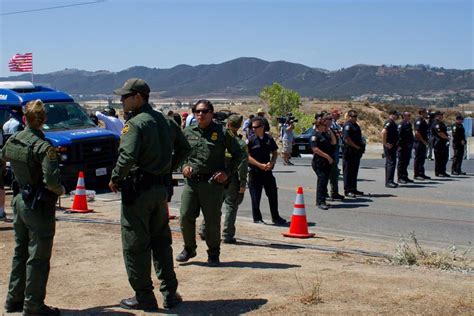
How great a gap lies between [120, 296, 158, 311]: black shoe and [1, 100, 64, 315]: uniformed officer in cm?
60

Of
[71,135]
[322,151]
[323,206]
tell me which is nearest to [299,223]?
[322,151]

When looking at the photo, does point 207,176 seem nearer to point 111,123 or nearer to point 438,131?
point 111,123

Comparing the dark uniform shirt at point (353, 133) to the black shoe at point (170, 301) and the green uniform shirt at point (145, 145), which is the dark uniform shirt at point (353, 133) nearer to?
the green uniform shirt at point (145, 145)

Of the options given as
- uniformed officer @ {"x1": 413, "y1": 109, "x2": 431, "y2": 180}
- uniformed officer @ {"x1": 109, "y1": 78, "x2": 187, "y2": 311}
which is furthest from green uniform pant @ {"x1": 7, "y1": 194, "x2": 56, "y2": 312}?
uniformed officer @ {"x1": 413, "y1": 109, "x2": 431, "y2": 180}

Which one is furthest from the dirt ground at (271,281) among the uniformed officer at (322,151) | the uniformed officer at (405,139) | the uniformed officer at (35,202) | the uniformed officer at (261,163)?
the uniformed officer at (405,139)

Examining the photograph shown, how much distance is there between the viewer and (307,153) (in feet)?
99.5

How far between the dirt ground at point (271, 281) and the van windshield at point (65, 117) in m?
7.37

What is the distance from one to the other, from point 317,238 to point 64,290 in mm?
4432

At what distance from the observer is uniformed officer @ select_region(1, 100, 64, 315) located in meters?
6.52

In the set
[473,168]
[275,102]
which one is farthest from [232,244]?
[275,102]

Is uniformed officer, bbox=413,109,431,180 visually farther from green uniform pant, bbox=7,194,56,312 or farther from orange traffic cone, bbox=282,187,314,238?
green uniform pant, bbox=7,194,56,312

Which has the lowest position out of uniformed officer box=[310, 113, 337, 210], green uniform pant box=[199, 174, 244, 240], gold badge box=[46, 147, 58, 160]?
green uniform pant box=[199, 174, 244, 240]

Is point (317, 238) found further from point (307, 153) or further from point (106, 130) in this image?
point (307, 153)

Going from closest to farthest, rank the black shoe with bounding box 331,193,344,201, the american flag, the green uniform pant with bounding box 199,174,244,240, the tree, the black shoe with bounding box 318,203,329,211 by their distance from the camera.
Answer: the green uniform pant with bounding box 199,174,244,240 → the black shoe with bounding box 318,203,329,211 → the black shoe with bounding box 331,193,344,201 → the american flag → the tree
